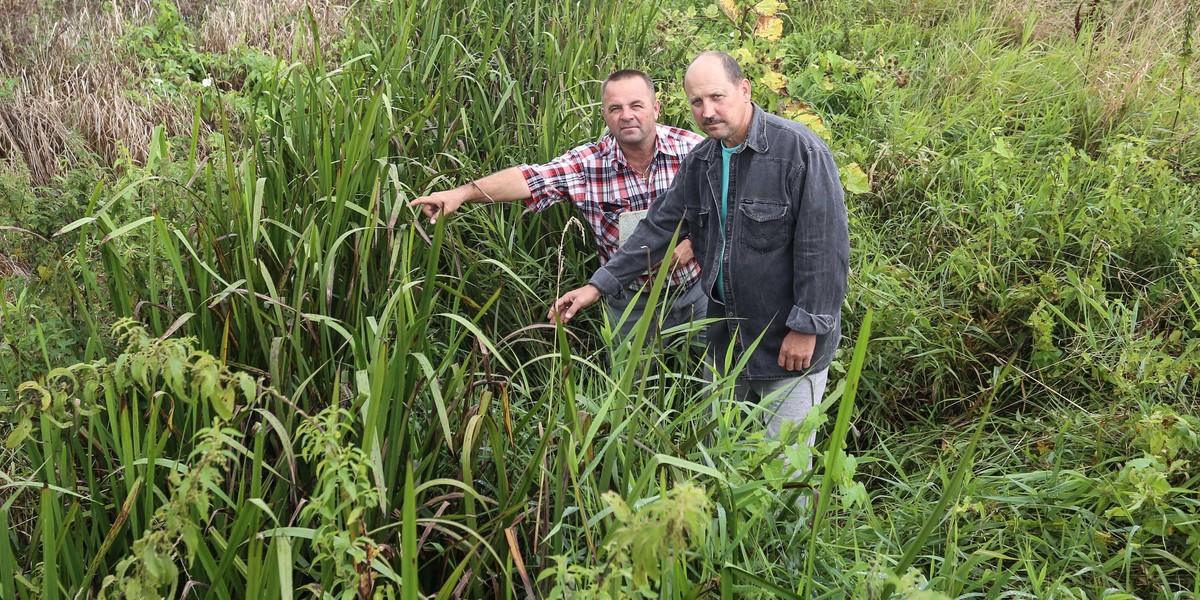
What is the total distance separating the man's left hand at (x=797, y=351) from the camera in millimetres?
3002

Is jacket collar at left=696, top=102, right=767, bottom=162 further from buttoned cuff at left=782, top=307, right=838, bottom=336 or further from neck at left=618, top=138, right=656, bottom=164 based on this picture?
neck at left=618, top=138, right=656, bottom=164

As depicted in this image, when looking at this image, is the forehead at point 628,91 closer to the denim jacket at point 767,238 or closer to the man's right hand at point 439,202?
the denim jacket at point 767,238

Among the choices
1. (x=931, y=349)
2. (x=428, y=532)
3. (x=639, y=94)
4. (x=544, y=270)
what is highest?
(x=639, y=94)

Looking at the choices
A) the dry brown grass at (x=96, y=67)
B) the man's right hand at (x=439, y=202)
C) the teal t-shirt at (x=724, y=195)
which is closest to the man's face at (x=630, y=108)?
the teal t-shirt at (x=724, y=195)

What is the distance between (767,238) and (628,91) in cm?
77

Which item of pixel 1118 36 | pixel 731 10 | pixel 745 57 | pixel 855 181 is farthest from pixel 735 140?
pixel 1118 36

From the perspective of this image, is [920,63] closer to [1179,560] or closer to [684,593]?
[1179,560]

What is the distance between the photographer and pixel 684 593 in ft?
5.96

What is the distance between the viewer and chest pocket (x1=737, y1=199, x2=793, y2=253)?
9.74ft

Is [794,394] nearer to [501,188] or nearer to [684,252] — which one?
[684,252]

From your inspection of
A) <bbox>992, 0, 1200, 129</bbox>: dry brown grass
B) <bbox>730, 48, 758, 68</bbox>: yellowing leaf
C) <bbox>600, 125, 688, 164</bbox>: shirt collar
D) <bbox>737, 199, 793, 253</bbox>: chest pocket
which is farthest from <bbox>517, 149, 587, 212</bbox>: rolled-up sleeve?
<bbox>992, 0, 1200, 129</bbox>: dry brown grass

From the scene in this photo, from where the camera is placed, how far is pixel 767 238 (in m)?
3.02


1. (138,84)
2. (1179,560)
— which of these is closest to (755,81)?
(1179,560)

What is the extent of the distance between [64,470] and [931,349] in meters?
2.94
